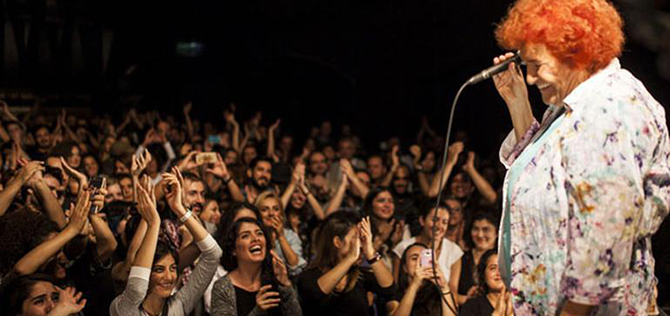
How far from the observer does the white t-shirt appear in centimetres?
497

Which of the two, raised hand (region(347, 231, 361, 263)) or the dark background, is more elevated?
the dark background

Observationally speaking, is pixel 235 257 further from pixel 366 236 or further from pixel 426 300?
pixel 426 300

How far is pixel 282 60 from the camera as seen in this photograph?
570 inches

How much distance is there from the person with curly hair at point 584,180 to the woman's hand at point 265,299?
163 cm

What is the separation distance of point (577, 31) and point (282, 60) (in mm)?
12491

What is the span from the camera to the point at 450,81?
11562mm

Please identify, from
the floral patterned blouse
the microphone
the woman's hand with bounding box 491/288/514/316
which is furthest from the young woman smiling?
the floral patterned blouse

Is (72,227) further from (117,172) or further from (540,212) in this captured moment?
(117,172)

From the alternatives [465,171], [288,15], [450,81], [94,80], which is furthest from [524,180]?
[94,80]

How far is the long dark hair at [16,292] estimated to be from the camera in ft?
10.3

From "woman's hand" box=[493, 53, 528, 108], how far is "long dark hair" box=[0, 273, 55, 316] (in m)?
1.86

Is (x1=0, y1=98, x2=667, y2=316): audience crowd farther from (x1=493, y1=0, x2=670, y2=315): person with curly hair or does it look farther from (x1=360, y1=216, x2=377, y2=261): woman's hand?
(x1=493, y1=0, x2=670, y2=315): person with curly hair

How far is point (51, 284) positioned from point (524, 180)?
195cm

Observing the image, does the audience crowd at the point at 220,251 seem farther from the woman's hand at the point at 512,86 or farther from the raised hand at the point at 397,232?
the woman's hand at the point at 512,86
